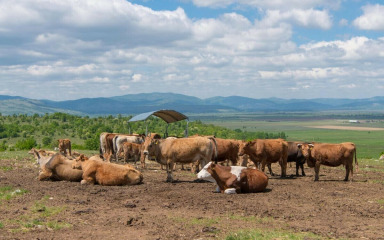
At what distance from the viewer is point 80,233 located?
888 cm

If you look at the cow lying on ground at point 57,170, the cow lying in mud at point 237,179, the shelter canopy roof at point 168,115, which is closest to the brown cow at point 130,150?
the shelter canopy roof at point 168,115

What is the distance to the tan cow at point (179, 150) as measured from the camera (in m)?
16.4

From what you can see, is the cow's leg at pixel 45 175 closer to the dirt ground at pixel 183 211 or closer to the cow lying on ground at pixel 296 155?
the dirt ground at pixel 183 211

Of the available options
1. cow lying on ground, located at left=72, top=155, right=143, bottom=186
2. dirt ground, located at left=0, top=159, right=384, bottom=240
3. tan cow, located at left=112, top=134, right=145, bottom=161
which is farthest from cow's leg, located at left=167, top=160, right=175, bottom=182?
tan cow, located at left=112, top=134, right=145, bottom=161

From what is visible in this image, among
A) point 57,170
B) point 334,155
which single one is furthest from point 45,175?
point 334,155

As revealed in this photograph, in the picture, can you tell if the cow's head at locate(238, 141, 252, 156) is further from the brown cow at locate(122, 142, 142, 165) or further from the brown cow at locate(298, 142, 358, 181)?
the brown cow at locate(122, 142, 142, 165)

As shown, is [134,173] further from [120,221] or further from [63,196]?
[120,221]

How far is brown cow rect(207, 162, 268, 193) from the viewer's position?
537 inches

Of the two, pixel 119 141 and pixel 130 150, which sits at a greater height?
pixel 119 141

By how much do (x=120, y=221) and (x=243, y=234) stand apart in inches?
111

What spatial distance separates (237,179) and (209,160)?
3.54 m

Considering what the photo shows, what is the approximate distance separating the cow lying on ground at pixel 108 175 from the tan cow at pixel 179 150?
1591mm

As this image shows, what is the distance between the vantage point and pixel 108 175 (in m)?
14.7

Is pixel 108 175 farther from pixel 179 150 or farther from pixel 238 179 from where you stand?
pixel 238 179
